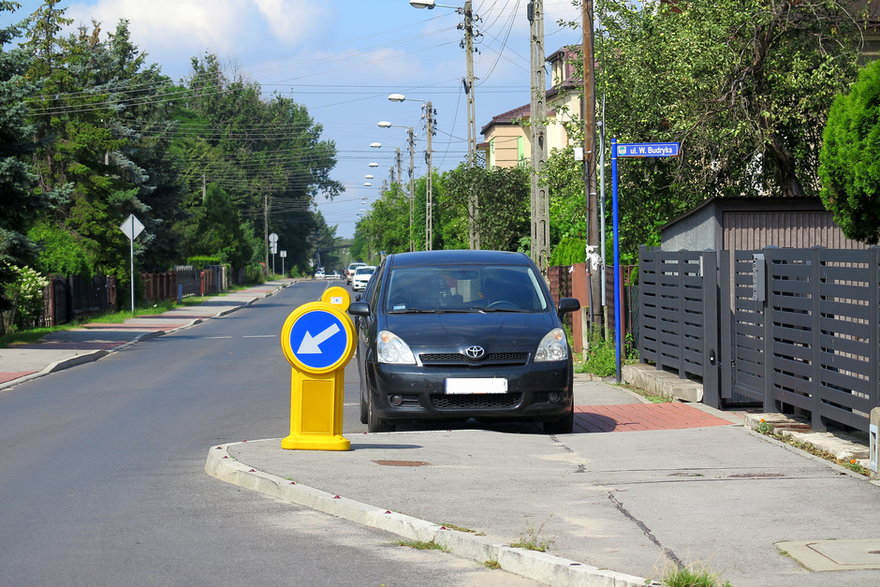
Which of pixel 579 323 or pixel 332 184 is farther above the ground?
pixel 332 184

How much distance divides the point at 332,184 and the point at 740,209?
394ft

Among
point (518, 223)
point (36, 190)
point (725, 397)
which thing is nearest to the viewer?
point (725, 397)

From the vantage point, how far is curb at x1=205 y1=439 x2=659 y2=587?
5.32 meters

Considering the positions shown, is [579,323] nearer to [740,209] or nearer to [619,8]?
[619,8]

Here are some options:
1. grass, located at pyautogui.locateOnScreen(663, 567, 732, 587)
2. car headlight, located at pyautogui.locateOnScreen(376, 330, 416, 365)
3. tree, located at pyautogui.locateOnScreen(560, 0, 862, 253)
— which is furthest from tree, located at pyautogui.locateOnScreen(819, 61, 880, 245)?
tree, located at pyautogui.locateOnScreen(560, 0, 862, 253)

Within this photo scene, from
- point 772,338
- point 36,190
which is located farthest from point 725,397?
point 36,190

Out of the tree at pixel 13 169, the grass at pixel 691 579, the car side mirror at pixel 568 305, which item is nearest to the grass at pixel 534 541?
the grass at pixel 691 579

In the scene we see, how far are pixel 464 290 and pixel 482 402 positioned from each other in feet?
4.67

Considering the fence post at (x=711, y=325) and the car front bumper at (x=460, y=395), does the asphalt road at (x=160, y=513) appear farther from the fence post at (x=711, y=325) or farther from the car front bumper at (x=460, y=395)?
the fence post at (x=711, y=325)

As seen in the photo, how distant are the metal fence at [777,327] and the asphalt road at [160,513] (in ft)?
12.6

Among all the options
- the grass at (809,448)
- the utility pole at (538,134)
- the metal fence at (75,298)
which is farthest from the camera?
the metal fence at (75,298)

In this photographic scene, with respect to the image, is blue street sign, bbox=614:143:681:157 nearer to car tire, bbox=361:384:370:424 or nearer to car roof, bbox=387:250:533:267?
car roof, bbox=387:250:533:267

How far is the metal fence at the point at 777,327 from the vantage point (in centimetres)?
850

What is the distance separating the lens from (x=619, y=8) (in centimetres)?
2134
